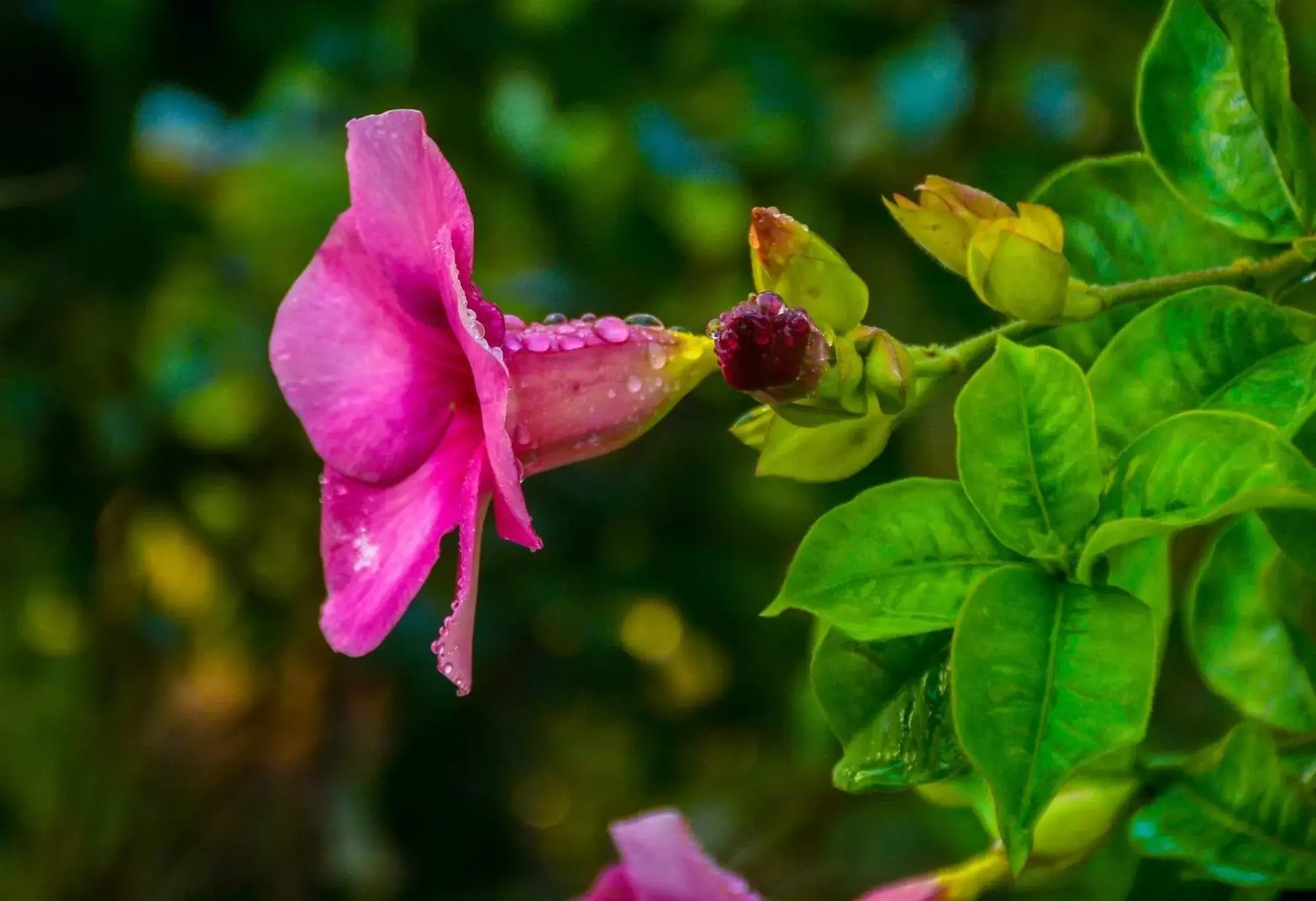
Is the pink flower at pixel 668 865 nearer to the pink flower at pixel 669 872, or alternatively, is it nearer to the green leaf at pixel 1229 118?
the pink flower at pixel 669 872

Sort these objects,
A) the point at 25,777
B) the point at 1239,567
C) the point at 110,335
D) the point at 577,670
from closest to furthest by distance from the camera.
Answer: the point at 1239,567 < the point at 110,335 < the point at 577,670 < the point at 25,777

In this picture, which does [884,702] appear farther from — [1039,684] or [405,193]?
[405,193]

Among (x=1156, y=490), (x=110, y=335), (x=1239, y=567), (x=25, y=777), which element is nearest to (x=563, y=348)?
(x=1156, y=490)

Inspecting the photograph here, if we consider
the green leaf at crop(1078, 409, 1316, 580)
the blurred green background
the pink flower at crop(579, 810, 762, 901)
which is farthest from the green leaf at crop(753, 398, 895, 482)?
the blurred green background

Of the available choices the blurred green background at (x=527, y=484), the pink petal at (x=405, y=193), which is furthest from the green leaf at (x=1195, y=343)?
the blurred green background at (x=527, y=484)

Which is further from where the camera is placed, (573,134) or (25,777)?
(25,777)

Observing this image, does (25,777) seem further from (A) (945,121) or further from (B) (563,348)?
(B) (563,348)
